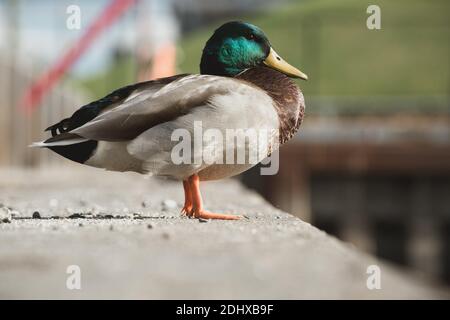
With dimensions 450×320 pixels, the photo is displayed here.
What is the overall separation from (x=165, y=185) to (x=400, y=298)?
18.2ft

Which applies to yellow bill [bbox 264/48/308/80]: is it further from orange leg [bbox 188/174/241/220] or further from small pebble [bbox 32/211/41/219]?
small pebble [bbox 32/211/41/219]

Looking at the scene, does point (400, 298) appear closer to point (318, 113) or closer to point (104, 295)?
point (104, 295)

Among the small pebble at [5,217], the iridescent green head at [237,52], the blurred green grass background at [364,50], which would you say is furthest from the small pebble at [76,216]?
the blurred green grass background at [364,50]

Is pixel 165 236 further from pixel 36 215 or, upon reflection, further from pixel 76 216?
pixel 36 215

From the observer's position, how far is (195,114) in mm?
3510

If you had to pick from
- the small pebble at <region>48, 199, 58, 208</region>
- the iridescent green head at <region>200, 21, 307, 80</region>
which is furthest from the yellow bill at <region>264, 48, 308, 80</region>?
the small pebble at <region>48, 199, 58, 208</region>

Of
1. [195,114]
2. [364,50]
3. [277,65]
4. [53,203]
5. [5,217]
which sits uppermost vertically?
[364,50]

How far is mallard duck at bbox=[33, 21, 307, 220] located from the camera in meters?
3.49

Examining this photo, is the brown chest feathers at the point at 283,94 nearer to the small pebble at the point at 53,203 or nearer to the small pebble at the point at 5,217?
the small pebble at the point at 5,217

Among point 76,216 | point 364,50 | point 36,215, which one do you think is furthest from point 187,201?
point 364,50

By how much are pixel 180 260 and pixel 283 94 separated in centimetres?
114

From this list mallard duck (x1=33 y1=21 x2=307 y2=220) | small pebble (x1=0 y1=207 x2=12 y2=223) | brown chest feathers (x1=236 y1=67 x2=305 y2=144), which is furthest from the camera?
small pebble (x1=0 y1=207 x2=12 y2=223)

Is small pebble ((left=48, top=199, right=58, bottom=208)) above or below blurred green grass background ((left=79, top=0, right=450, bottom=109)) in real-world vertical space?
below

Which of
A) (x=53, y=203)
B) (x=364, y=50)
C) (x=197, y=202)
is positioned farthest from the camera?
(x=364, y=50)
